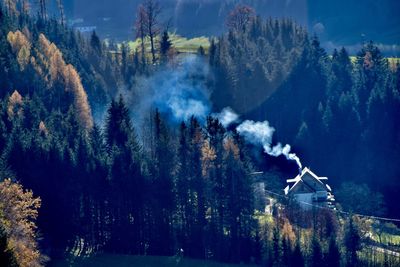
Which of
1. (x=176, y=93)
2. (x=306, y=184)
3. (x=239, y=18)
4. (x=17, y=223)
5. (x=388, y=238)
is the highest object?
(x=239, y=18)

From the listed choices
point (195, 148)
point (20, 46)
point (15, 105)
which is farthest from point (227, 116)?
point (195, 148)

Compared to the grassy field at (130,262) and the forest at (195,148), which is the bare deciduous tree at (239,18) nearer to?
the forest at (195,148)

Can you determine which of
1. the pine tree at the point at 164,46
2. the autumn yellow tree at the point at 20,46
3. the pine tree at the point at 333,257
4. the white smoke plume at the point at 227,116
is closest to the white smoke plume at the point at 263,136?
the white smoke plume at the point at 227,116

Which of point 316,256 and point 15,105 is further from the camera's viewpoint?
point 15,105

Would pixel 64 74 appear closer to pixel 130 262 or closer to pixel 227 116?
pixel 227 116

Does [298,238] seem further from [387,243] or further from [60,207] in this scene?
[60,207]

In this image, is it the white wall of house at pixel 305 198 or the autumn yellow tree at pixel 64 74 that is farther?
the autumn yellow tree at pixel 64 74
